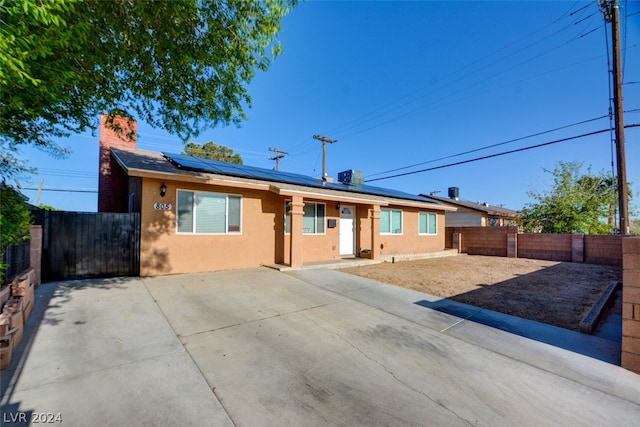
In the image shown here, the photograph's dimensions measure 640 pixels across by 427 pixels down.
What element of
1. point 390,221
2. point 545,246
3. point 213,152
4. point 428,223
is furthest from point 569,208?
point 213,152

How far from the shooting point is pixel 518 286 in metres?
7.79

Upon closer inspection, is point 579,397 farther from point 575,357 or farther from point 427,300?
point 427,300

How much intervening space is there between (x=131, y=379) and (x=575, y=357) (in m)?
5.54

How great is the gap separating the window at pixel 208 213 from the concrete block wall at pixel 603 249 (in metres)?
16.4

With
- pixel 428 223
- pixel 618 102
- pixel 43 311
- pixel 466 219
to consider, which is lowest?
pixel 43 311

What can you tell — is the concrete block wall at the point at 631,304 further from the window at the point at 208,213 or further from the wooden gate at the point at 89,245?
the wooden gate at the point at 89,245

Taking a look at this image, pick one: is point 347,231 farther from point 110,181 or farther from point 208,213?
point 110,181

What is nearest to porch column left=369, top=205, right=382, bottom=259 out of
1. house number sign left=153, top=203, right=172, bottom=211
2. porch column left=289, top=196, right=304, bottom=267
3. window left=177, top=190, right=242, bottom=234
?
porch column left=289, top=196, right=304, bottom=267

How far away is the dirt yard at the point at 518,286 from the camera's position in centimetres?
564

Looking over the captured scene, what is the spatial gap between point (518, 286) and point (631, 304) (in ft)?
16.2

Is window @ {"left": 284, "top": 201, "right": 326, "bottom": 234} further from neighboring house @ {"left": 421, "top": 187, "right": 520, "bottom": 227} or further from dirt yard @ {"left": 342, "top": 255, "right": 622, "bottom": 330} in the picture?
neighboring house @ {"left": 421, "top": 187, "right": 520, "bottom": 227}

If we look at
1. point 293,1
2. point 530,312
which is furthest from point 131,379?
point 530,312

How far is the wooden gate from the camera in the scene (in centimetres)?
680

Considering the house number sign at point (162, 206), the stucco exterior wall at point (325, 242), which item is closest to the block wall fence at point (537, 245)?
the stucco exterior wall at point (325, 242)
